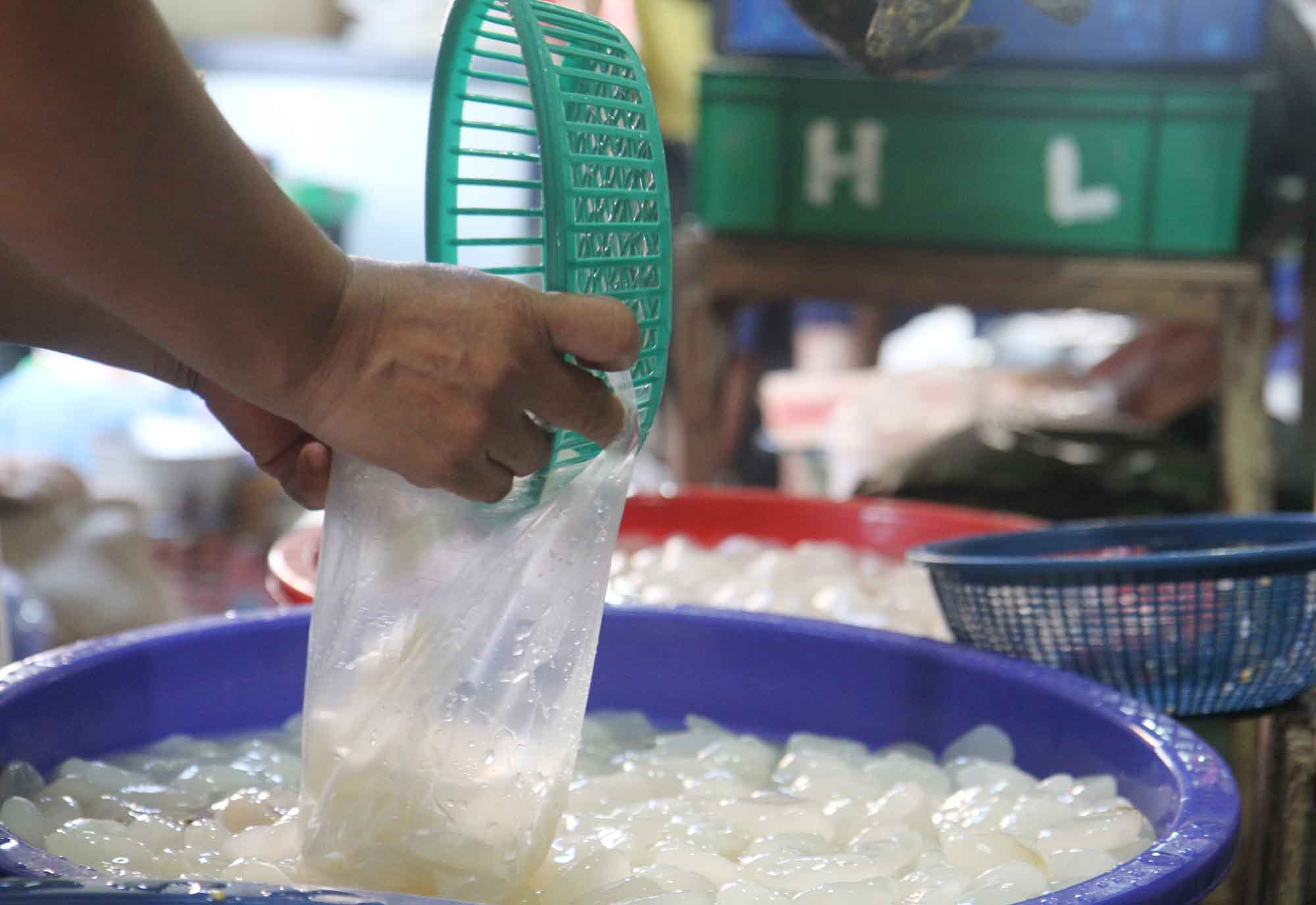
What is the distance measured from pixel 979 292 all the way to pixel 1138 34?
1.75ft

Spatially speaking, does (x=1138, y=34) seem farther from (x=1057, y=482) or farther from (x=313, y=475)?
(x=313, y=475)

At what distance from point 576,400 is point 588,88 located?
10.2 inches


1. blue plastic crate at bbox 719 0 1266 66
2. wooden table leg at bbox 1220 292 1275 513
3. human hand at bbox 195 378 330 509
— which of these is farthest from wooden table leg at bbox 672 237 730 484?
human hand at bbox 195 378 330 509

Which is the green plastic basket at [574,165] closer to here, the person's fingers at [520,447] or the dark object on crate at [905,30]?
the person's fingers at [520,447]

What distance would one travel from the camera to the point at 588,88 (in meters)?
0.92

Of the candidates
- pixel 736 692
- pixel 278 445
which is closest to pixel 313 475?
pixel 278 445

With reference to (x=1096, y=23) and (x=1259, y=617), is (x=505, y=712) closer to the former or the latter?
(x=1259, y=617)

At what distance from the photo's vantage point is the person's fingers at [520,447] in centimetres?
77

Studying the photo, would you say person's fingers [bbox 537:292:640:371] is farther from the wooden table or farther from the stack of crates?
the wooden table

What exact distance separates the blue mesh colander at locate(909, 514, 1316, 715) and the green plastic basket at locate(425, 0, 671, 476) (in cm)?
42

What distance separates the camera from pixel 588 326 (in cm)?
76

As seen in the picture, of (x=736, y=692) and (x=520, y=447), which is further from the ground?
(x=520, y=447)

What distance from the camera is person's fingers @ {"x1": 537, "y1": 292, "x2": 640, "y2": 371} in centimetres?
76

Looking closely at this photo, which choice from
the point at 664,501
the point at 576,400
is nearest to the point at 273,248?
the point at 576,400
